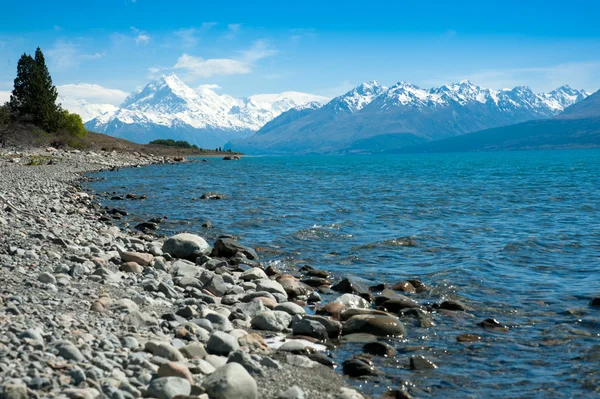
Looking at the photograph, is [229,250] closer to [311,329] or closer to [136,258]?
[136,258]

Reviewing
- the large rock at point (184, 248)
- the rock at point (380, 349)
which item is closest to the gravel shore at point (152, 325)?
the large rock at point (184, 248)

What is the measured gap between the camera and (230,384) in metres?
7.13

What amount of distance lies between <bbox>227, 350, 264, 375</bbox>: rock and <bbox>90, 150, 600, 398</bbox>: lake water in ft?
5.92

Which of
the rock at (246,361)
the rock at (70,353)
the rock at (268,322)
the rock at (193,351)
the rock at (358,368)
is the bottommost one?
the rock at (358,368)

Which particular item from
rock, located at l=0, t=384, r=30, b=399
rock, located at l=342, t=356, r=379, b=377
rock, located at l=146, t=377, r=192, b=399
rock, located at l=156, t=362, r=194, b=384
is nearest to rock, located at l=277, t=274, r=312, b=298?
rock, located at l=342, t=356, r=379, b=377

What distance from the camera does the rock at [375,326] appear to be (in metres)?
11.2

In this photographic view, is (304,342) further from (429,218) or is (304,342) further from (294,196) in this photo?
(294,196)

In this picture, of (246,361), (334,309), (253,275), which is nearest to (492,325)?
(334,309)

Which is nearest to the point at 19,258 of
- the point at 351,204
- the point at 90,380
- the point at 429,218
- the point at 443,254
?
the point at 90,380

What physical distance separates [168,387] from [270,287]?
7319 millimetres

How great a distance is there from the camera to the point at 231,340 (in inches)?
358

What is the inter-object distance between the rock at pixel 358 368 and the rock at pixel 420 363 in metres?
0.74

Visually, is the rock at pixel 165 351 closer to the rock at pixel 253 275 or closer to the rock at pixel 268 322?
the rock at pixel 268 322

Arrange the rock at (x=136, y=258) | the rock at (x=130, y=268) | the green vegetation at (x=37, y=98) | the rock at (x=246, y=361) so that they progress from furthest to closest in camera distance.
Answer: the green vegetation at (x=37, y=98) → the rock at (x=136, y=258) → the rock at (x=130, y=268) → the rock at (x=246, y=361)
